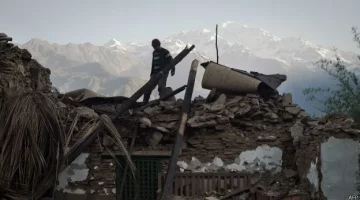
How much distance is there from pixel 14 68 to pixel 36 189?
238 centimetres

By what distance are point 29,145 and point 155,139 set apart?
8.94 ft

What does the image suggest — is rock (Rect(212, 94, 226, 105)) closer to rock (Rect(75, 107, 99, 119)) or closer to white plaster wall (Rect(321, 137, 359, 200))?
white plaster wall (Rect(321, 137, 359, 200))

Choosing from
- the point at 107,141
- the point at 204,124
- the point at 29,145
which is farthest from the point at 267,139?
the point at 29,145

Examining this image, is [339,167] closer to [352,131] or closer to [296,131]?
[352,131]

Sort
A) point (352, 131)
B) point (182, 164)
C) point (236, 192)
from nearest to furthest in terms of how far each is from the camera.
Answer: point (352, 131)
point (236, 192)
point (182, 164)

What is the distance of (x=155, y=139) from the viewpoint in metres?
8.34

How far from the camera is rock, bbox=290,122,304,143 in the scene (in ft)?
25.5

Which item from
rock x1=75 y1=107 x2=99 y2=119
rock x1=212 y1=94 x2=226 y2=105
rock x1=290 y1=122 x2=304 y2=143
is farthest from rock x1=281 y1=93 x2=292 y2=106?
rock x1=75 y1=107 x2=99 y2=119

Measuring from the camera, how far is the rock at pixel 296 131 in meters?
7.78

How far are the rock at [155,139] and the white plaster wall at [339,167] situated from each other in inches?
136

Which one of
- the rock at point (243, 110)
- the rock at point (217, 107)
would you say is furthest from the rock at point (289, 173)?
the rock at point (217, 107)

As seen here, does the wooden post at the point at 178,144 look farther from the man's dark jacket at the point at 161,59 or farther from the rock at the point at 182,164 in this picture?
the man's dark jacket at the point at 161,59

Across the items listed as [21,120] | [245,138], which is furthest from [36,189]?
[245,138]

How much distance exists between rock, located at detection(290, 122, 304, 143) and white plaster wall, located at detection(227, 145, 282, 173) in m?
0.48
